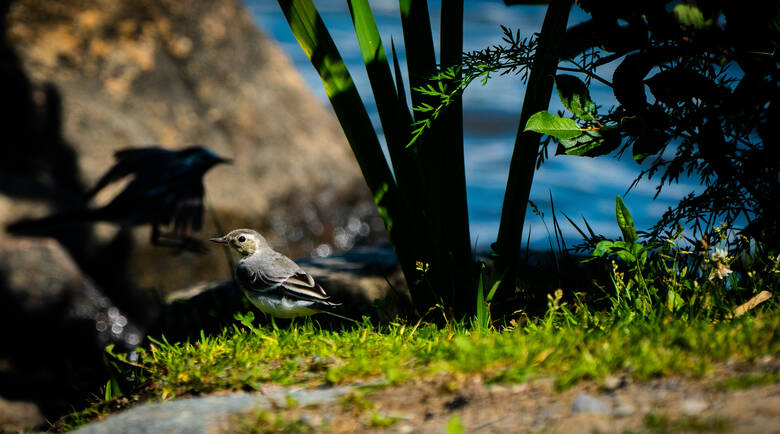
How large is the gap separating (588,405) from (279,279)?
5.41ft

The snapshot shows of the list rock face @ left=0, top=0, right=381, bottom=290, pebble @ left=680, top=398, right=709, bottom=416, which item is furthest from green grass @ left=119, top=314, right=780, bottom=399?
rock face @ left=0, top=0, right=381, bottom=290

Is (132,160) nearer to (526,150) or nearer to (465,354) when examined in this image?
(526,150)

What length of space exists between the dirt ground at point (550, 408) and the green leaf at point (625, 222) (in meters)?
0.94

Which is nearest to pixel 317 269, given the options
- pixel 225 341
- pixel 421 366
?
pixel 225 341

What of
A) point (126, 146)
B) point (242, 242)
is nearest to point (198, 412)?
point (242, 242)

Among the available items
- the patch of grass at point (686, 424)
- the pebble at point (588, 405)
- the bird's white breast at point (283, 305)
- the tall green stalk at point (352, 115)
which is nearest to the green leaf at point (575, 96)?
the tall green stalk at point (352, 115)

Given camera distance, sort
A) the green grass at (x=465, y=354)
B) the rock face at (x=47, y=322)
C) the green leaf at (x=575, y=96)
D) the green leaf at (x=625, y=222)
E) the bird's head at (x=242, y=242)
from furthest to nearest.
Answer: the rock face at (x=47, y=322) → the bird's head at (x=242, y=242) → the green leaf at (x=625, y=222) → the green leaf at (x=575, y=96) → the green grass at (x=465, y=354)

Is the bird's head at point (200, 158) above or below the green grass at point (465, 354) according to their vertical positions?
above

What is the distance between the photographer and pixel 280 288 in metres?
3.10

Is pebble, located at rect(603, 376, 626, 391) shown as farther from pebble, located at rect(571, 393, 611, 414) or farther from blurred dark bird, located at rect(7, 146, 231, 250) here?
blurred dark bird, located at rect(7, 146, 231, 250)

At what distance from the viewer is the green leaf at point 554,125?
8.47 feet

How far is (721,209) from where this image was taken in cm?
293

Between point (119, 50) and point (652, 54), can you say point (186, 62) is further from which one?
point (652, 54)

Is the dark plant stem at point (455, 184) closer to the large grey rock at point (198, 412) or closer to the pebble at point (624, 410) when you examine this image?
the large grey rock at point (198, 412)
